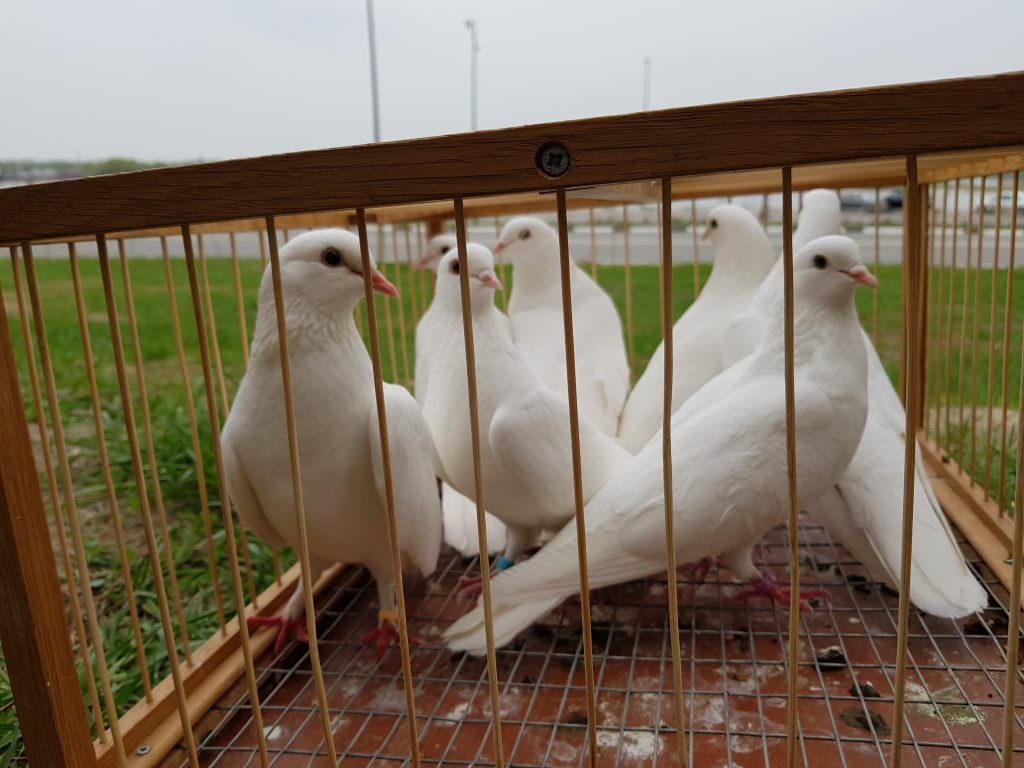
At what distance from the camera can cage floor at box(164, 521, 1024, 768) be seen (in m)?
1.52

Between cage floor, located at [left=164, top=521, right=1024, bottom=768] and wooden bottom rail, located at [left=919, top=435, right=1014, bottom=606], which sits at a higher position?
wooden bottom rail, located at [left=919, top=435, right=1014, bottom=606]

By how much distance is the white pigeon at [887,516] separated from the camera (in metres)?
1.80

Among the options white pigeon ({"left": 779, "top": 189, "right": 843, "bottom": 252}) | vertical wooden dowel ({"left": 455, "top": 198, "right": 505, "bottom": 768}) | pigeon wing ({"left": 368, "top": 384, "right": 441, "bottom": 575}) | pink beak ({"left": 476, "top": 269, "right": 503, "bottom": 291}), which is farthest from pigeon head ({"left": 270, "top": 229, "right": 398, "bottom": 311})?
white pigeon ({"left": 779, "top": 189, "right": 843, "bottom": 252})

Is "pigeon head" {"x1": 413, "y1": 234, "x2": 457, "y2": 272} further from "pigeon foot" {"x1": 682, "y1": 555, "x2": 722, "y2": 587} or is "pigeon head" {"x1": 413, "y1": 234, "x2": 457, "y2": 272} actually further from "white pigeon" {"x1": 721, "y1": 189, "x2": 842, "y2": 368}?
"pigeon foot" {"x1": 682, "y1": 555, "x2": 722, "y2": 587}

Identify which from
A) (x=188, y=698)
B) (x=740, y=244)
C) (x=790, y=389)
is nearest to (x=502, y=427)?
(x=188, y=698)

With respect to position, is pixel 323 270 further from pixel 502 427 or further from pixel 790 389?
pixel 790 389

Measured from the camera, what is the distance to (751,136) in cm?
82

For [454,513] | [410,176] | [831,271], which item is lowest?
[454,513]

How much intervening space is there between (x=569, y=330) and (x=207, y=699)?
1.35 metres

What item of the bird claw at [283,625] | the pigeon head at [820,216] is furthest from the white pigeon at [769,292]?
the bird claw at [283,625]

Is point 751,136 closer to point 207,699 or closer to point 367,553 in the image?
point 367,553

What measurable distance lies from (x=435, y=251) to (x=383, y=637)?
1.50 meters

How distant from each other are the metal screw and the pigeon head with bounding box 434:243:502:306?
1.15m

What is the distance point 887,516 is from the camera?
1974mm
